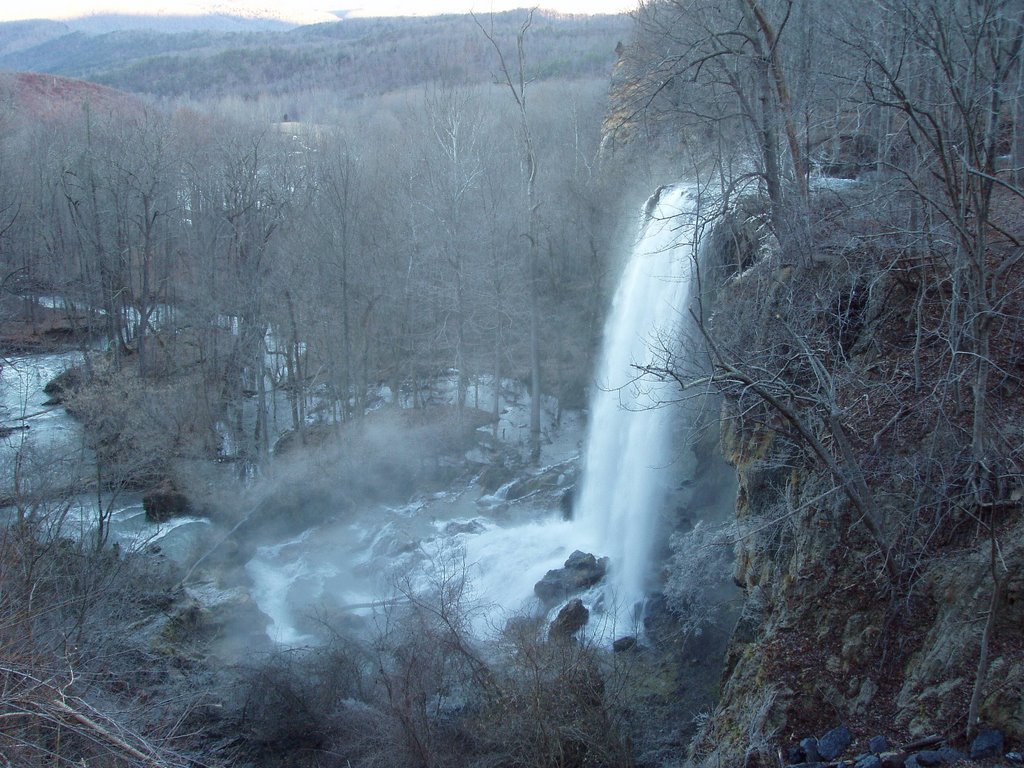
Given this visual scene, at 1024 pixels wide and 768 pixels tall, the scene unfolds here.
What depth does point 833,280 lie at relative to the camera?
856cm

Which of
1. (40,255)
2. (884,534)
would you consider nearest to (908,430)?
(884,534)

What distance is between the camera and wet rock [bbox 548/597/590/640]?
12078mm

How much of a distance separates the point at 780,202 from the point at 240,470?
1662cm

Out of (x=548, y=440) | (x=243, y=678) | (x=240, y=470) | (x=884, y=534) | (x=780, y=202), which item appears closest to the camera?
(x=884, y=534)

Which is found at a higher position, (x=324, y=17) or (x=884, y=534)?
(x=324, y=17)

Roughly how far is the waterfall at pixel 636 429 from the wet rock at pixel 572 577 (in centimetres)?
31

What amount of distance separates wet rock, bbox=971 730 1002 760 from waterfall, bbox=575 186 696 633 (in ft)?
24.9

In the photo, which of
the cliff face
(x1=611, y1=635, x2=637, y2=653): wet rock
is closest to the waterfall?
(x1=611, y1=635, x2=637, y2=653): wet rock

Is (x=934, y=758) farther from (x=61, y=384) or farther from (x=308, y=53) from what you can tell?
(x=308, y=53)

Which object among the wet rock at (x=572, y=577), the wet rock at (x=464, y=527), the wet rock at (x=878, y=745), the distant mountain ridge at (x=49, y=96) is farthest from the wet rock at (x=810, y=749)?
the distant mountain ridge at (x=49, y=96)

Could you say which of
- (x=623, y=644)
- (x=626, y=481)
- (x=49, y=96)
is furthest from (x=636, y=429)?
(x=49, y=96)

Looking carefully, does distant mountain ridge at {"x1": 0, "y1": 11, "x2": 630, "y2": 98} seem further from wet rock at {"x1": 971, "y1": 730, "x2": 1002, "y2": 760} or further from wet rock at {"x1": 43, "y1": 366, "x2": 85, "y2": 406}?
wet rock at {"x1": 971, "y1": 730, "x2": 1002, "y2": 760}

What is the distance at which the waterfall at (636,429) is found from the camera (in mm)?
14573

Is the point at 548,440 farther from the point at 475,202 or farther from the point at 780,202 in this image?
the point at 780,202
